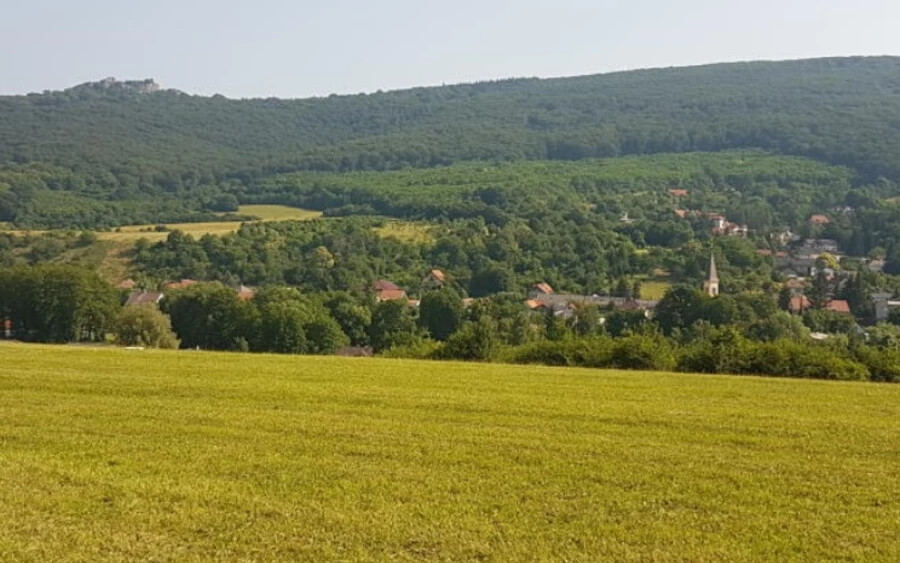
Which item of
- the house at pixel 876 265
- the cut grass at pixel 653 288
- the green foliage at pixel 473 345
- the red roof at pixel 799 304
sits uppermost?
the green foliage at pixel 473 345

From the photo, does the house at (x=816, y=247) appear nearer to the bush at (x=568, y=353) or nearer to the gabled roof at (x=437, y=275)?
the gabled roof at (x=437, y=275)

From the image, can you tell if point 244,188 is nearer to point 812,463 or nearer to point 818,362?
point 818,362

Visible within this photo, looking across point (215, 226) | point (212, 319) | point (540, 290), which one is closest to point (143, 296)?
point (212, 319)

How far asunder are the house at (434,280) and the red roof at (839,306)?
3345cm

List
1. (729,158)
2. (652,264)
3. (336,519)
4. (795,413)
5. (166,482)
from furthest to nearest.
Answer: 1. (729,158)
2. (652,264)
3. (795,413)
4. (166,482)
5. (336,519)

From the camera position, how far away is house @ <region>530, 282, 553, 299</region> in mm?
84213

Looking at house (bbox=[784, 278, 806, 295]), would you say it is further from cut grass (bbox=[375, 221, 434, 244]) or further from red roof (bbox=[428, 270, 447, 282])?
cut grass (bbox=[375, 221, 434, 244])

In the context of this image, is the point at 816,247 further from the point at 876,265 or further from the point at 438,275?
the point at 438,275

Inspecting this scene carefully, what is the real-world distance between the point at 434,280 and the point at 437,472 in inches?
3059

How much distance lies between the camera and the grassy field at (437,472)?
9008mm

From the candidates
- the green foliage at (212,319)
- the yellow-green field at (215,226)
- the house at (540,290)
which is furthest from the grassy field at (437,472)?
the yellow-green field at (215,226)

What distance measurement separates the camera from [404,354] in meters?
29.6

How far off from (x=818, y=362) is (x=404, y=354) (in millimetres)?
12378

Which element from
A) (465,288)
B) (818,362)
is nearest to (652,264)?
(465,288)
